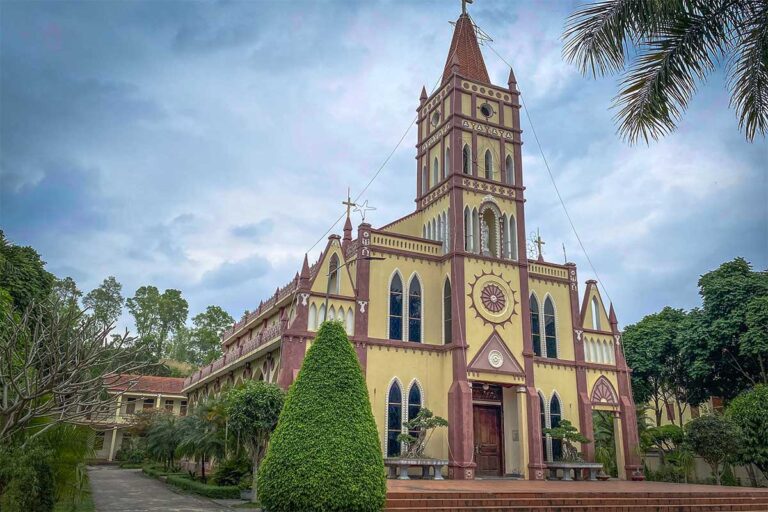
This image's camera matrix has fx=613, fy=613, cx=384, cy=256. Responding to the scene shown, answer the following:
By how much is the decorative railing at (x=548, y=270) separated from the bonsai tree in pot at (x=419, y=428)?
9596 millimetres

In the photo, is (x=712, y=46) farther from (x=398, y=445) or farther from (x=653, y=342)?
(x=653, y=342)

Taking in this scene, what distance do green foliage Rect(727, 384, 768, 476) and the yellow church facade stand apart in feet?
16.6

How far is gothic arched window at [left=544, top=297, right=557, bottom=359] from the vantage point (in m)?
28.5

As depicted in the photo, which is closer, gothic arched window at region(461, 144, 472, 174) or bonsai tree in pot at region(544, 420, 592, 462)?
bonsai tree in pot at region(544, 420, 592, 462)

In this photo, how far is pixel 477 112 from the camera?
96.5 ft

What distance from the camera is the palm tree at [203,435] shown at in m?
23.4

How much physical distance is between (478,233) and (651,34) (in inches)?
611

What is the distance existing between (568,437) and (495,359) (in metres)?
4.24

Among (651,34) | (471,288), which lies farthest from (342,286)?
(651,34)

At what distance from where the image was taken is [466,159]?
28484 mm

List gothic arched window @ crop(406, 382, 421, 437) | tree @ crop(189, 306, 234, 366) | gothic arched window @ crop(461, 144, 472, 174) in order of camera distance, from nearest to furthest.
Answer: gothic arched window @ crop(406, 382, 421, 437) < gothic arched window @ crop(461, 144, 472, 174) < tree @ crop(189, 306, 234, 366)

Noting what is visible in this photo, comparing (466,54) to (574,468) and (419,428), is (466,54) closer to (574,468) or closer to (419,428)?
(419,428)

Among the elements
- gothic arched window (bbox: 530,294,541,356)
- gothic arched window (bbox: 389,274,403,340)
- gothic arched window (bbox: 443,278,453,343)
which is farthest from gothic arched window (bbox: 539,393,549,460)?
gothic arched window (bbox: 389,274,403,340)

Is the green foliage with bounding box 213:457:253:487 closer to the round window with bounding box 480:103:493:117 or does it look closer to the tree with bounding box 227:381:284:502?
the tree with bounding box 227:381:284:502
